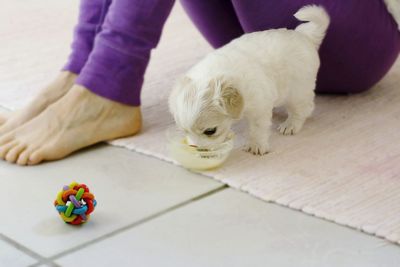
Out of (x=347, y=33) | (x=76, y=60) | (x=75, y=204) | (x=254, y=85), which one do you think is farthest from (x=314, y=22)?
(x=75, y=204)

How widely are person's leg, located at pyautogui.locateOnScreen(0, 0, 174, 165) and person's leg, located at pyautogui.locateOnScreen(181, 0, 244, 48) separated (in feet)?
0.82

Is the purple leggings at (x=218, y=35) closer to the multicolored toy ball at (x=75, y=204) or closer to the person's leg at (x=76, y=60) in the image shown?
the person's leg at (x=76, y=60)

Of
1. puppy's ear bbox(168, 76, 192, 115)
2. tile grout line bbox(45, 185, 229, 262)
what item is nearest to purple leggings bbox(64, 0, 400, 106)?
puppy's ear bbox(168, 76, 192, 115)

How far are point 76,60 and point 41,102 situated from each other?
0.13 metres

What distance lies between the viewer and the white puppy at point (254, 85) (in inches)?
51.9

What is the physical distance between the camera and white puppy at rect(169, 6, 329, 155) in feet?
4.33

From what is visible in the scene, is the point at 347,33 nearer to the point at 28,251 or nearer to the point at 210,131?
the point at 210,131

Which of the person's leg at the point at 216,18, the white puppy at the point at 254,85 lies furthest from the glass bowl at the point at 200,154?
the person's leg at the point at 216,18

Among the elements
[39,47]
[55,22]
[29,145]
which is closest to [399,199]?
[29,145]

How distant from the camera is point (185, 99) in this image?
51.7 inches

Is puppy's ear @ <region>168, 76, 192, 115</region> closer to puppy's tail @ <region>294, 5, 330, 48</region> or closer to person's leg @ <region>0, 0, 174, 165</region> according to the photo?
person's leg @ <region>0, 0, 174, 165</region>

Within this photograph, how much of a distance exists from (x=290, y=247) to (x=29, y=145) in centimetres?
57

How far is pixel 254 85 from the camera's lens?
1399 mm

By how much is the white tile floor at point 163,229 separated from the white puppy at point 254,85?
12 centimetres
